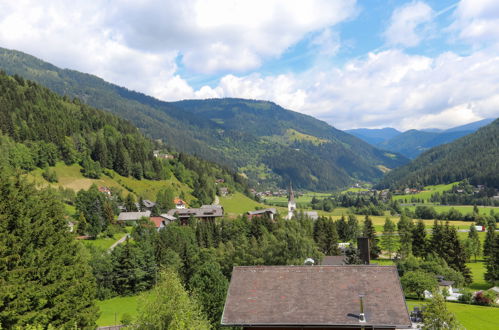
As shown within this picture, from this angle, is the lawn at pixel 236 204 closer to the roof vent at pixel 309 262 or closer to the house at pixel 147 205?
the house at pixel 147 205

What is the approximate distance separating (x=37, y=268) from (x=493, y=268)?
283 feet

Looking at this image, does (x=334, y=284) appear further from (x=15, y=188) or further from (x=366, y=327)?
(x=15, y=188)

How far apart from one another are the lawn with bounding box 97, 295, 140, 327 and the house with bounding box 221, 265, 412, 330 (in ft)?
119

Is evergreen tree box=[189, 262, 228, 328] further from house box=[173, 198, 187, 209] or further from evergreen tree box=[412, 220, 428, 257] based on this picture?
house box=[173, 198, 187, 209]

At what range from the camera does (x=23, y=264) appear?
2780 cm

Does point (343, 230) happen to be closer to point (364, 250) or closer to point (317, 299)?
point (364, 250)

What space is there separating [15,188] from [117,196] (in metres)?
104

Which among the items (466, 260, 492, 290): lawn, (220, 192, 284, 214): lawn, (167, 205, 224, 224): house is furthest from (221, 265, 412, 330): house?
(220, 192, 284, 214): lawn

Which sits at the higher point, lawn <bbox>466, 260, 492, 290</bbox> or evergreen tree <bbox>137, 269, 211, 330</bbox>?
evergreen tree <bbox>137, 269, 211, 330</bbox>

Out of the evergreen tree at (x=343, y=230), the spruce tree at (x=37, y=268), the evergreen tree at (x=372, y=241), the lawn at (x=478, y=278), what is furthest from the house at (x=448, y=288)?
the spruce tree at (x=37, y=268)

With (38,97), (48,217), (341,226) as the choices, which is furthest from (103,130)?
(48,217)

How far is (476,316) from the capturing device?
5200 centimetres

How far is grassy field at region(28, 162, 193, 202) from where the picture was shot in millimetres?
127056

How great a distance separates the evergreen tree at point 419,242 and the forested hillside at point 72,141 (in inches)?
3816
